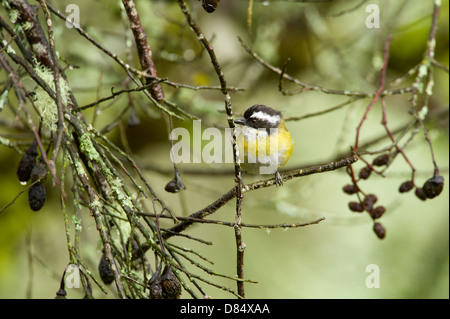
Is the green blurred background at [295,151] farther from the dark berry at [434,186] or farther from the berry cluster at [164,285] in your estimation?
the berry cluster at [164,285]

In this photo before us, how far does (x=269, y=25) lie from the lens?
4141 millimetres

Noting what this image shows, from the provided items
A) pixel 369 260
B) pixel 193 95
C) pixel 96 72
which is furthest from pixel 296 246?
pixel 96 72

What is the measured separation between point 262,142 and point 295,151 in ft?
8.06

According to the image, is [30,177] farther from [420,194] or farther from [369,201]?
[420,194]

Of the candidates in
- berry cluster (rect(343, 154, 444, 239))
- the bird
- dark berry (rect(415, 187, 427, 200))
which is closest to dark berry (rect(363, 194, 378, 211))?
berry cluster (rect(343, 154, 444, 239))

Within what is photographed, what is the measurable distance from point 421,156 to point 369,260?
111 centimetres

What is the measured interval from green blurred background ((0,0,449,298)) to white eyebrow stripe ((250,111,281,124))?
3.12ft

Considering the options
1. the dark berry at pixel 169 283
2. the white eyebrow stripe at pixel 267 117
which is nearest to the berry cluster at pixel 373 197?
the white eyebrow stripe at pixel 267 117

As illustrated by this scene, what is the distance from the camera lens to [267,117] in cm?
266

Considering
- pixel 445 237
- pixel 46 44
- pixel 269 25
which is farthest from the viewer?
pixel 445 237

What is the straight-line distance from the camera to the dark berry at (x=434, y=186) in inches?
81.4

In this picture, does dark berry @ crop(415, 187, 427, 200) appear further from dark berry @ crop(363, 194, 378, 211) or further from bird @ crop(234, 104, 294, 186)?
bird @ crop(234, 104, 294, 186)

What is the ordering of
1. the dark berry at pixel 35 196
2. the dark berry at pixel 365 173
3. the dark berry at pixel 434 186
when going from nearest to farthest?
the dark berry at pixel 35 196
the dark berry at pixel 434 186
the dark berry at pixel 365 173

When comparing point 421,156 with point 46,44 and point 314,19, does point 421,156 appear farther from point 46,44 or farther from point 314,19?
point 46,44
